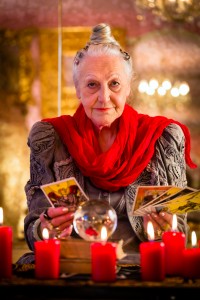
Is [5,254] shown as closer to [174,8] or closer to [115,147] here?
[115,147]

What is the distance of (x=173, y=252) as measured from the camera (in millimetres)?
3102

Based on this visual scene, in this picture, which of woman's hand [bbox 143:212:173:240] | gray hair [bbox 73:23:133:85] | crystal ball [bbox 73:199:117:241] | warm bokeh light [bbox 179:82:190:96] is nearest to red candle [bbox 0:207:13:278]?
crystal ball [bbox 73:199:117:241]

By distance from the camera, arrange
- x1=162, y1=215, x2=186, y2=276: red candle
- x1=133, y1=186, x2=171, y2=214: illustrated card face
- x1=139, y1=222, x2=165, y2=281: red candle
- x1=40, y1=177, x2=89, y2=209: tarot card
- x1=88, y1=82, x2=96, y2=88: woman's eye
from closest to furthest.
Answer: x1=139, y1=222, x2=165, y2=281: red candle, x1=162, y1=215, x2=186, y2=276: red candle, x1=40, y1=177, x2=89, y2=209: tarot card, x1=133, y1=186, x2=171, y2=214: illustrated card face, x1=88, y1=82, x2=96, y2=88: woman's eye

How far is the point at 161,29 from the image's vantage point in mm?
7043

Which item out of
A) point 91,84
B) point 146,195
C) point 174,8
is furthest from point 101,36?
point 174,8

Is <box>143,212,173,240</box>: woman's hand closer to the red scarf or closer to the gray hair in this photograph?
the red scarf

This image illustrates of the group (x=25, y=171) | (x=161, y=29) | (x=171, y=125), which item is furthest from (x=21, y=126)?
(x=171, y=125)

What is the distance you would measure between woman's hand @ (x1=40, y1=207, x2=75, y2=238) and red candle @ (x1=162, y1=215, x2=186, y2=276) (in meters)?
0.42

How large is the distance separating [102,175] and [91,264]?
3.22 feet

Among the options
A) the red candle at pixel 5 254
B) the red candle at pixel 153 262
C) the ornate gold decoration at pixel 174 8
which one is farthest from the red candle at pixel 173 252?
the ornate gold decoration at pixel 174 8

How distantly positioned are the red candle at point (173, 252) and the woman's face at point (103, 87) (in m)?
1.02

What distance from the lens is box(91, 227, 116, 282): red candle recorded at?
9.23 feet

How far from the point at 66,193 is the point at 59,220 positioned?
0.11m

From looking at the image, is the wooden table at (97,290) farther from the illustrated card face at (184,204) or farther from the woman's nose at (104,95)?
the woman's nose at (104,95)
